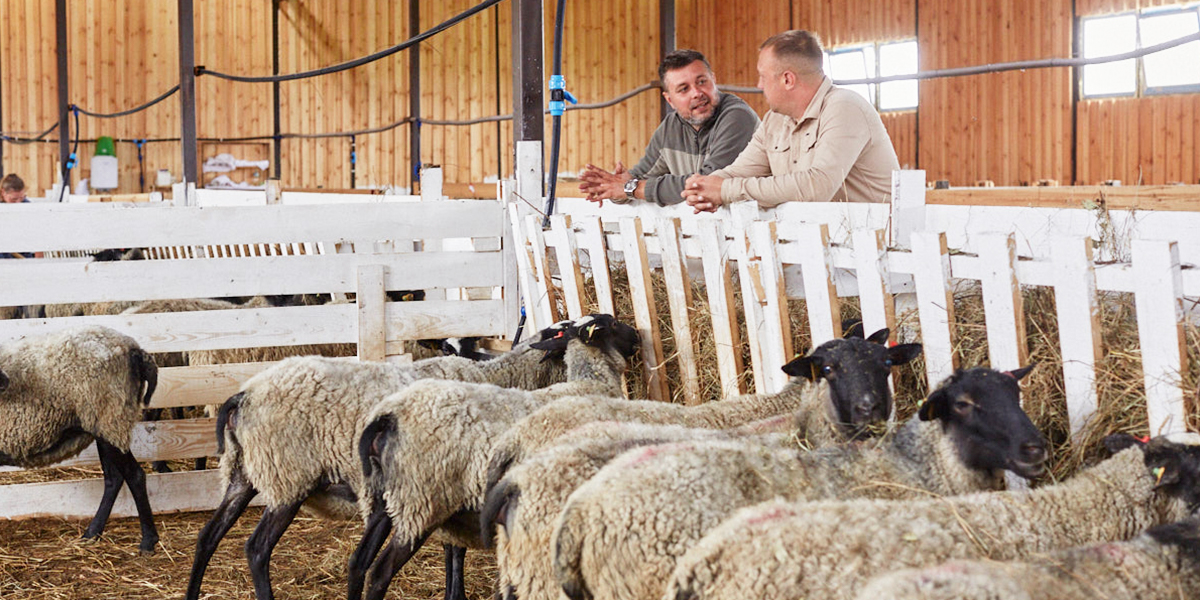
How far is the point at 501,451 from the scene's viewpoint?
298 centimetres

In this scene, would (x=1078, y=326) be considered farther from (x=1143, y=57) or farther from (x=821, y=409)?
(x=1143, y=57)

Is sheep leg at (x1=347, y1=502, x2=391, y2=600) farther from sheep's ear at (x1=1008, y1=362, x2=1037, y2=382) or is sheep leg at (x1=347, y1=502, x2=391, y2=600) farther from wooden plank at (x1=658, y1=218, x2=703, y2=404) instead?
sheep's ear at (x1=1008, y1=362, x2=1037, y2=382)

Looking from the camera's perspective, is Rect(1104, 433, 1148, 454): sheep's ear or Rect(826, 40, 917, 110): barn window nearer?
Rect(1104, 433, 1148, 454): sheep's ear

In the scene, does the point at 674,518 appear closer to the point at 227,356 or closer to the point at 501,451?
the point at 501,451

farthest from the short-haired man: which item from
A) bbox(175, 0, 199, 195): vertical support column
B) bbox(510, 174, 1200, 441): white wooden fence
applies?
bbox(175, 0, 199, 195): vertical support column

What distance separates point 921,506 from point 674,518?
19.0 inches

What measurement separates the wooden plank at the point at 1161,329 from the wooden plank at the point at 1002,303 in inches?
13.2

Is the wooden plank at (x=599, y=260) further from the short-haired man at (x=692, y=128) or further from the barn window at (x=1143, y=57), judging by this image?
the barn window at (x=1143, y=57)

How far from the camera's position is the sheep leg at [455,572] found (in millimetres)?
3975

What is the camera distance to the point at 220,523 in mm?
4148

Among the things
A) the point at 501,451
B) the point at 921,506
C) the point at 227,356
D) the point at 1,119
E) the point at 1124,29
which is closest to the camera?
the point at 921,506

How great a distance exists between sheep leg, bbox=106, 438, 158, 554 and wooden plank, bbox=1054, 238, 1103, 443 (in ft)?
13.0

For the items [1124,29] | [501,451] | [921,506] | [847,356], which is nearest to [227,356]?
[501,451]

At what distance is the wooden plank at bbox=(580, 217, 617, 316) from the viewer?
173 inches
